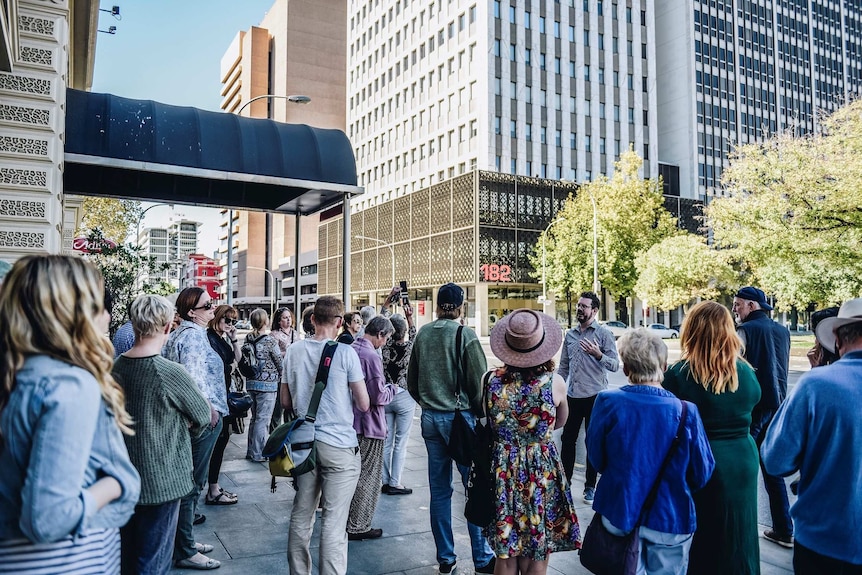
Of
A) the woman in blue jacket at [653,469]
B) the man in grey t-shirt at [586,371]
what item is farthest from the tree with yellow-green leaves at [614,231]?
the woman in blue jacket at [653,469]

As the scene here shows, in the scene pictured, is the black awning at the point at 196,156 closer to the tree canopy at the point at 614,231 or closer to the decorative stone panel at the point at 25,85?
the decorative stone panel at the point at 25,85

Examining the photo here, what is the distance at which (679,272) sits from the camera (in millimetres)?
38156

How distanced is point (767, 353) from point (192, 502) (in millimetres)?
4995

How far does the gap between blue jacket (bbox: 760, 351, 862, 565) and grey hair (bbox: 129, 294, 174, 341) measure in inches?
125

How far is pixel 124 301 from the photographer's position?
13.7m

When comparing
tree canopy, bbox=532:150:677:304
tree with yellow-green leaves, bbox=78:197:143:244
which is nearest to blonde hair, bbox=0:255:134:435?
tree with yellow-green leaves, bbox=78:197:143:244

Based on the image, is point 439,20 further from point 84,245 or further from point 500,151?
point 84,245

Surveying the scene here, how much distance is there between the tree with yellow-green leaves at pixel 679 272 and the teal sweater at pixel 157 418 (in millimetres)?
37689

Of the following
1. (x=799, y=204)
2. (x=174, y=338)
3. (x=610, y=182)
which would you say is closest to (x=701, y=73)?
(x=610, y=182)

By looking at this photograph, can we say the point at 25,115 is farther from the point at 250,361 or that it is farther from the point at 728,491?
the point at 728,491

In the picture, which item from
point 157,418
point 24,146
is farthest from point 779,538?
point 24,146

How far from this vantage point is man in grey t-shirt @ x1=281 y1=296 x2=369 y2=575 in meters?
4.09

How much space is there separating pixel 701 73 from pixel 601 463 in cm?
7742

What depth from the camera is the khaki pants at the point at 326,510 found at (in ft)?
13.3
